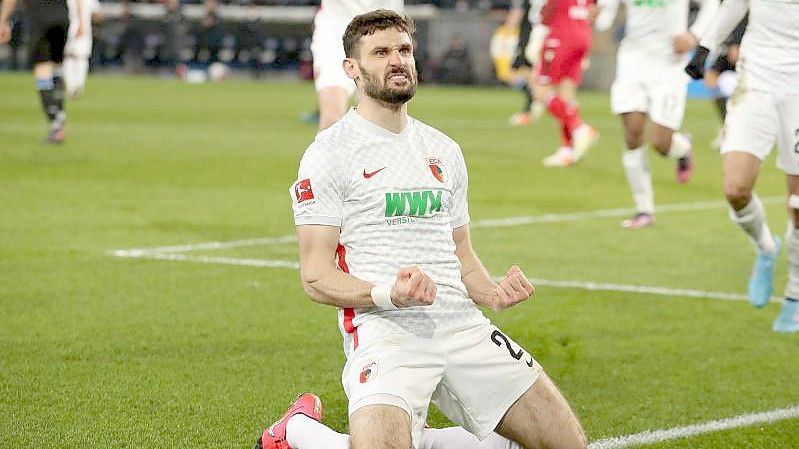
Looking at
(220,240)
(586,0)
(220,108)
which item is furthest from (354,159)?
(220,108)

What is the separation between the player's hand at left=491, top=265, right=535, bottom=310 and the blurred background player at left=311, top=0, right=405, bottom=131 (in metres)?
5.21

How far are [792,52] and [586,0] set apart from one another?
9725 mm

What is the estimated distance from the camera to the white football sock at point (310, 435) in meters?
4.70

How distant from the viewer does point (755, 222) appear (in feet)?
26.9

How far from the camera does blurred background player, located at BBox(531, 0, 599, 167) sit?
54.7ft

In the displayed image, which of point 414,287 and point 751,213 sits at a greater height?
point 414,287

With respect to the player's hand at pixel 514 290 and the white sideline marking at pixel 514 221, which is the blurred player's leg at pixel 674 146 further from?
the player's hand at pixel 514 290

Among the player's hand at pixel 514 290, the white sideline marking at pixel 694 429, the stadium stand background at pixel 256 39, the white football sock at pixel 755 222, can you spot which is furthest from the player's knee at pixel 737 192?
the stadium stand background at pixel 256 39

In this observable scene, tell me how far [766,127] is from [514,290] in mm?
3548

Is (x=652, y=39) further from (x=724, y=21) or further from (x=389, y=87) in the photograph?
(x=389, y=87)

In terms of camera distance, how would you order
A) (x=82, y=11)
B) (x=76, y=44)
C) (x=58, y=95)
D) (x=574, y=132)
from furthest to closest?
(x=76, y=44), (x=82, y=11), (x=58, y=95), (x=574, y=132)

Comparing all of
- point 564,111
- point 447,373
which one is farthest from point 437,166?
point 564,111

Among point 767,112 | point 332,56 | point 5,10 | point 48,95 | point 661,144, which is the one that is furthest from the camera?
point 5,10

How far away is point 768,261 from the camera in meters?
8.21
